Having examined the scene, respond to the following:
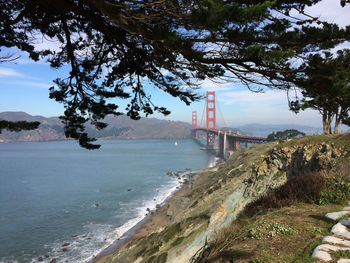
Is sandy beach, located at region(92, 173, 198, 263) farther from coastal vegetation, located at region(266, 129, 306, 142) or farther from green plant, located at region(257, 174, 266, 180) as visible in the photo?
coastal vegetation, located at region(266, 129, 306, 142)

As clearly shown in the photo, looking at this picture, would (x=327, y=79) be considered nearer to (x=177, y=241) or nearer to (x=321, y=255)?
(x=321, y=255)

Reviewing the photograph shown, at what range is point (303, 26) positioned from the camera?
367 cm

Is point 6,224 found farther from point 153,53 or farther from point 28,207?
point 153,53

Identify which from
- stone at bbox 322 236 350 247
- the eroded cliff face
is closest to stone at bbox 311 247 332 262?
stone at bbox 322 236 350 247

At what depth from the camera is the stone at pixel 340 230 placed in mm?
3438

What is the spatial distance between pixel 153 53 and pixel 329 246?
427 cm

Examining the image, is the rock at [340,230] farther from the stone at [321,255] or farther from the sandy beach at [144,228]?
the sandy beach at [144,228]

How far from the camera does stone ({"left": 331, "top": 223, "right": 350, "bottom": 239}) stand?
3438 mm

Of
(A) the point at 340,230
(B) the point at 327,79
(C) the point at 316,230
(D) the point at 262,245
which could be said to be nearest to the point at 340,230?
(A) the point at 340,230

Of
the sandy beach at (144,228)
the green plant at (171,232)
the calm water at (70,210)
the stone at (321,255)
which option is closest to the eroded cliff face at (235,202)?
the green plant at (171,232)

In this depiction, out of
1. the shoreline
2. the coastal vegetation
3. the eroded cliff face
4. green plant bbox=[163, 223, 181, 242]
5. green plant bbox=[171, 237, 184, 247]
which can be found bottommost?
the shoreline

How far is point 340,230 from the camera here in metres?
3.58

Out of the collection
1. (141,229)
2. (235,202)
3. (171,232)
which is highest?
(235,202)

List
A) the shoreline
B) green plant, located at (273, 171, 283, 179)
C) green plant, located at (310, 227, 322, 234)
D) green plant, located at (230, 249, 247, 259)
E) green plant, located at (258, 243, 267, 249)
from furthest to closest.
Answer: the shoreline → green plant, located at (273, 171, 283, 179) → green plant, located at (310, 227, 322, 234) → green plant, located at (258, 243, 267, 249) → green plant, located at (230, 249, 247, 259)
